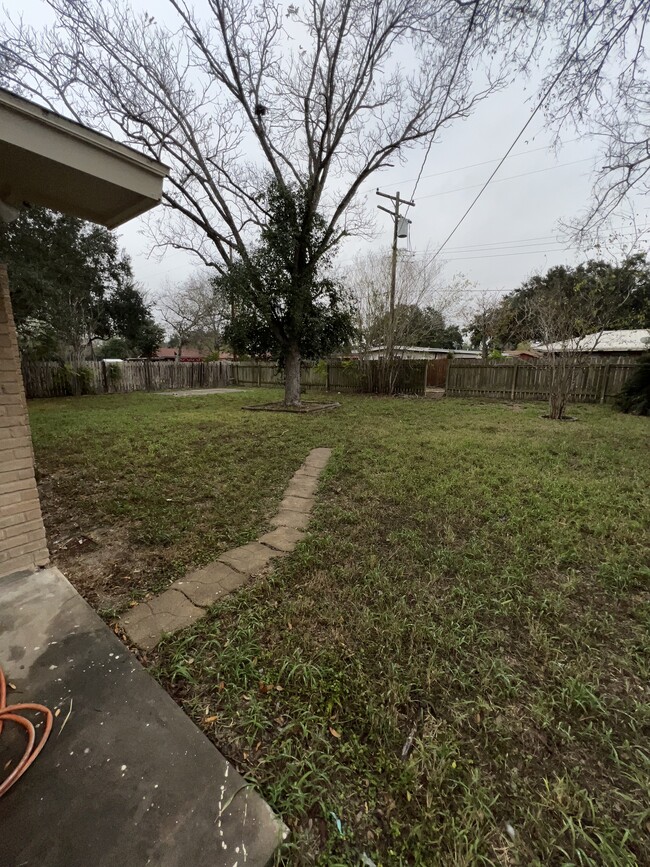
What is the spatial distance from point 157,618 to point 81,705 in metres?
0.54

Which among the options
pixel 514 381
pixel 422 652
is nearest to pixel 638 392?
pixel 514 381

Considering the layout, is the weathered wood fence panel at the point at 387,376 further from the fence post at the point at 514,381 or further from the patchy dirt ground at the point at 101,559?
the patchy dirt ground at the point at 101,559

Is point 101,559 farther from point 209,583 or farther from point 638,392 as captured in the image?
point 638,392

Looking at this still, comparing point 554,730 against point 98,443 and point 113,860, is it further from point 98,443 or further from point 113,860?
point 98,443

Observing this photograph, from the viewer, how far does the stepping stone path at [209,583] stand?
69.5 inches

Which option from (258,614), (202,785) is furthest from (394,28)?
(202,785)

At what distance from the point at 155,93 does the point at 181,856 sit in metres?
11.7

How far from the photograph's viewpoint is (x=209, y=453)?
15.8 ft

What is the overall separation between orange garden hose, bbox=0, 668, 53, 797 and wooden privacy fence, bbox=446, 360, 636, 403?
35.1 feet

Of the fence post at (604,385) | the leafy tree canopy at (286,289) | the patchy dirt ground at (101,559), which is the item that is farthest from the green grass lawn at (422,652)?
the fence post at (604,385)

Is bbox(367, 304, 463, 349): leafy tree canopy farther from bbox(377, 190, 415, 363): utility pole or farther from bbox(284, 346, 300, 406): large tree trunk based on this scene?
bbox(284, 346, 300, 406): large tree trunk

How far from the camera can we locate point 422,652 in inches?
64.4

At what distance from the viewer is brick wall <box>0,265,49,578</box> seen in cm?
199

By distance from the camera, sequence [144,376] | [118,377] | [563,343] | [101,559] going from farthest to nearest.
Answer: [144,376]
[118,377]
[563,343]
[101,559]
